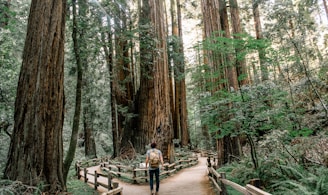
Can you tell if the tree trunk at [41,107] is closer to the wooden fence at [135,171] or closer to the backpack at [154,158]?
the backpack at [154,158]

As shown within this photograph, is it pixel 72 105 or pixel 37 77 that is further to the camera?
pixel 72 105

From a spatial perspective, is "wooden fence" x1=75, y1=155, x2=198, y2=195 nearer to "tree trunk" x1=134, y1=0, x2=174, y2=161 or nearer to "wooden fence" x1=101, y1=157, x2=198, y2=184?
"wooden fence" x1=101, y1=157, x2=198, y2=184

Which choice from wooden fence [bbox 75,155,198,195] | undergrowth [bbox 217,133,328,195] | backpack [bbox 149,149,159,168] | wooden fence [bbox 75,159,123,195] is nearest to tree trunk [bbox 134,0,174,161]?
wooden fence [bbox 75,155,198,195]

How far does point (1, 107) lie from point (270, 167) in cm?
827

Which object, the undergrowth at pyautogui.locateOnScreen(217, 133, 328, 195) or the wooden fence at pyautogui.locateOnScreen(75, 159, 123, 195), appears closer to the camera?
the undergrowth at pyautogui.locateOnScreen(217, 133, 328, 195)

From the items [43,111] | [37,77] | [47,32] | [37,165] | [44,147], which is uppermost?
[47,32]

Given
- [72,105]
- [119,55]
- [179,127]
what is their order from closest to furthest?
[119,55]
[72,105]
[179,127]

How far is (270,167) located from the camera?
251 inches

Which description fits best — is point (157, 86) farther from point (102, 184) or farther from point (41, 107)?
point (41, 107)

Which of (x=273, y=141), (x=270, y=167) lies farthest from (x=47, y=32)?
(x=270, y=167)

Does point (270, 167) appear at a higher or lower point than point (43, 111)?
lower

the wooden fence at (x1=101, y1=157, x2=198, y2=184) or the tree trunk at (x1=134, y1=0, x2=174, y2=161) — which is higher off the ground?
the tree trunk at (x1=134, y1=0, x2=174, y2=161)

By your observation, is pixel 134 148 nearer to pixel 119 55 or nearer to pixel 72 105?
pixel 72 105

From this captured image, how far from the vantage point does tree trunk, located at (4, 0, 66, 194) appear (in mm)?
5570
